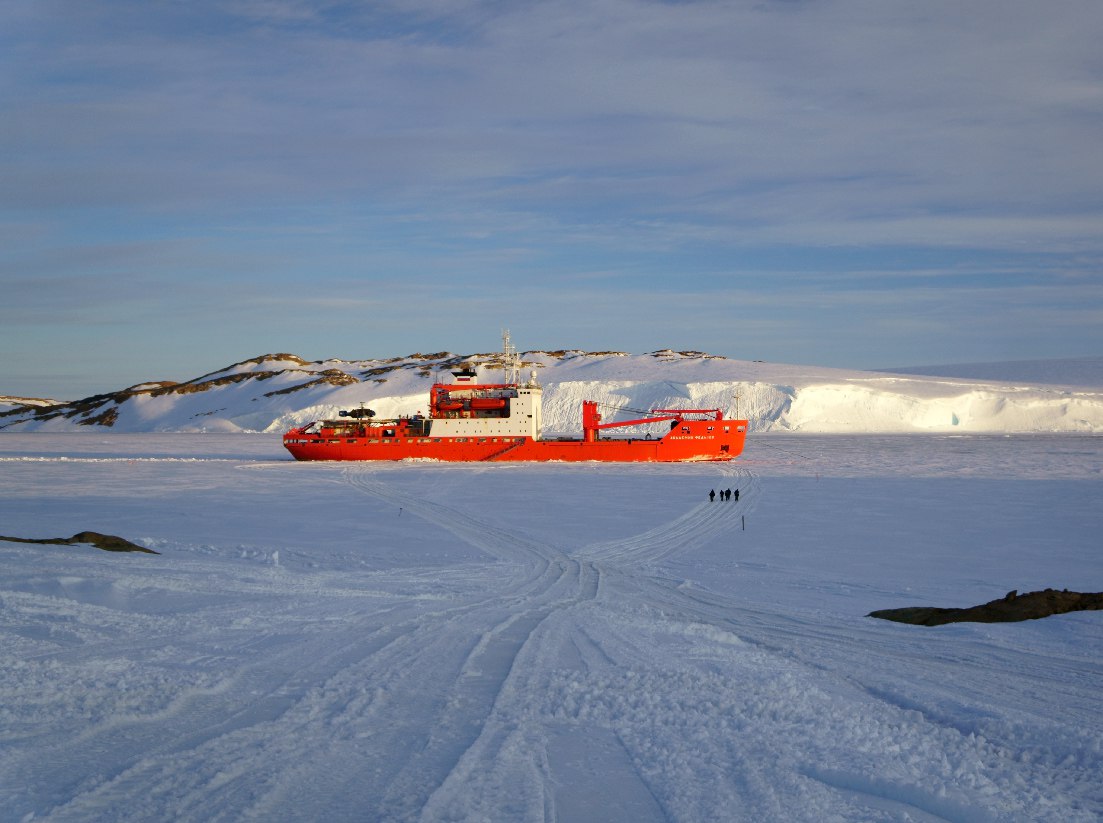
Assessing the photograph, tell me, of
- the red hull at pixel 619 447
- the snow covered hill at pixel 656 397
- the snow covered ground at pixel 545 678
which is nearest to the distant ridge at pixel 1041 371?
the snow covered hill at pixel 656 397

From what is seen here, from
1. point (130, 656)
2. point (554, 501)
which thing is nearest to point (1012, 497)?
point (554, 501)

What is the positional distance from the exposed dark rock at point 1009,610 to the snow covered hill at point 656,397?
3283cm

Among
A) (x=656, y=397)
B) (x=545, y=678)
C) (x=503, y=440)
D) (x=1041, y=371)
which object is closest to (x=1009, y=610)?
(x=545, y=678)

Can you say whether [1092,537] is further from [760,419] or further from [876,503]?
[760,419]

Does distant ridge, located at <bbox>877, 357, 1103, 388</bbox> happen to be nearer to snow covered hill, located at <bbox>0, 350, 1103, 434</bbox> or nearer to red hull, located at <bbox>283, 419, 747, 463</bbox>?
snow covered hill, located at <bbox>0, 350, 1103, 434</bbox>

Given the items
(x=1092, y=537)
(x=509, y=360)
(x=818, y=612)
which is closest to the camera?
(x=818, y=612)

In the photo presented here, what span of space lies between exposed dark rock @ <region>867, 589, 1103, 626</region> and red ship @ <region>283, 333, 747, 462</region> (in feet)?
89.2

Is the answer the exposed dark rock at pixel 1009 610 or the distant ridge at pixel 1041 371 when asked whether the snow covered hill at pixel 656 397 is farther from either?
the exposed dark rock at pixel 1009 610

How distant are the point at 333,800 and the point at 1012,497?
1851 cm

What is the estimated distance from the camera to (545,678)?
19.7ft

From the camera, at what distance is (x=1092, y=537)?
13.6m

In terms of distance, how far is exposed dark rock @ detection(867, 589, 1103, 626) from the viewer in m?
7.80

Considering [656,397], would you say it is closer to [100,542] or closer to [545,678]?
[100,542]

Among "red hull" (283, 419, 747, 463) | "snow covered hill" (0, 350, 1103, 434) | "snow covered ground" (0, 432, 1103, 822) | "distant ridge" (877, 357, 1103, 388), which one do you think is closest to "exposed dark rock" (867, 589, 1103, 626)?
"snow covered ground" (0, 432, 1103, 822)
